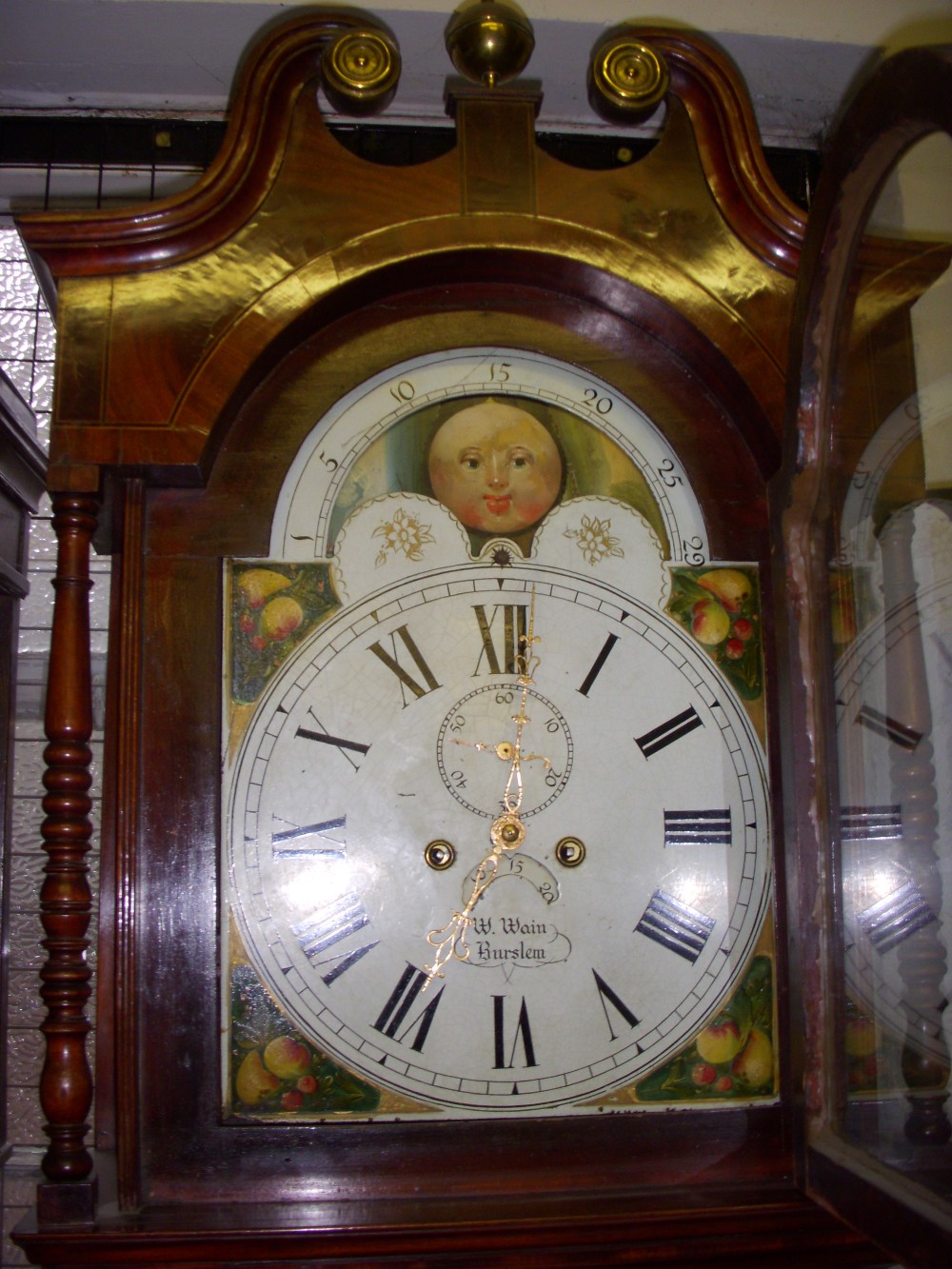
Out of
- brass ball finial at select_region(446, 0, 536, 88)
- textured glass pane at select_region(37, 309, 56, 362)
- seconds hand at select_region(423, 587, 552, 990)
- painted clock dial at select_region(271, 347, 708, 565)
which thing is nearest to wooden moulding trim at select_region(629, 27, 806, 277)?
brass ball finial at select_region(446, 0, 536, 88)

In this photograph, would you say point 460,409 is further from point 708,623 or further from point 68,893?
point 68,893

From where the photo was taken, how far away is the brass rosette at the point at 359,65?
1356 mm

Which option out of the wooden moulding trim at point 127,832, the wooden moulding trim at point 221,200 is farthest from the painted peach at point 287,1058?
the wooden moulding trim at point 221,200

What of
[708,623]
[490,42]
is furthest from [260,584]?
[490,42]

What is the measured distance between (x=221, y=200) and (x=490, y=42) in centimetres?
35

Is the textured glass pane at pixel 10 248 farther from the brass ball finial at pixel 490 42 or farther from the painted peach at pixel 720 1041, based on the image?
Result: the painted peach at pixel 720 1041

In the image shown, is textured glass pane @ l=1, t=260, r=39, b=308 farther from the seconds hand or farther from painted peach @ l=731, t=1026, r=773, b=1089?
painted peach @ l=731, t=1026, r=773, b=1089

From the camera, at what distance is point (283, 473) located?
1.41 meters

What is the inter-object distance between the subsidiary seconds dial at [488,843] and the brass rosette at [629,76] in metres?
0.53

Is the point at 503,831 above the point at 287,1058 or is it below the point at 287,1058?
above

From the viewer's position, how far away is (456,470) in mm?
1434

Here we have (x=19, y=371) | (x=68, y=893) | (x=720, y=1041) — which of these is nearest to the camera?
(x=68, y=893)

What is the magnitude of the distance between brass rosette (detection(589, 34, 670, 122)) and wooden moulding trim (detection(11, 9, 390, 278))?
0.27 m

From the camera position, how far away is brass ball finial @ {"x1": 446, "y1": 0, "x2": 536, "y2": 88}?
1.39m
